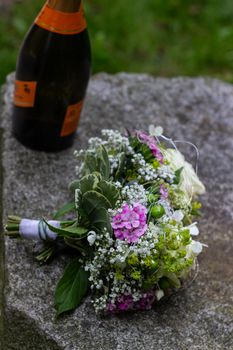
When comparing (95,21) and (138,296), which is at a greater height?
(138,296)

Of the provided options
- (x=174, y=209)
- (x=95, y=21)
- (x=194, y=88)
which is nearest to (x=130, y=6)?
(x=95, y=21)

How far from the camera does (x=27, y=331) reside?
A: 156 centimetres

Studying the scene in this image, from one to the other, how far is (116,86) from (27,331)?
1244mm

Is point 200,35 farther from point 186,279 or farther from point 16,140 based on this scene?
point 186,279

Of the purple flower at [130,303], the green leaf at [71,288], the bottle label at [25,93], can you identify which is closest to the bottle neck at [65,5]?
the bottle label at [25,93]

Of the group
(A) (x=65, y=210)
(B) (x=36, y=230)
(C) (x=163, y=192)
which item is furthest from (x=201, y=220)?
(B) (x=36, y=230)

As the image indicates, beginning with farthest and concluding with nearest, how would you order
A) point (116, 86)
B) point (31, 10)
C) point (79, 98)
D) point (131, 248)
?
1. point (31, 10)
2. point (116, 86)
3. point (79, 98)
4. point (131, 248)

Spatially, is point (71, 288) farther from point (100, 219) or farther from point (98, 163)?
point (98, 163)

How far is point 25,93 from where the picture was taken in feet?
6.43

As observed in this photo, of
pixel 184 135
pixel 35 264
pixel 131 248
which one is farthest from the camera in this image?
pixel 184 135

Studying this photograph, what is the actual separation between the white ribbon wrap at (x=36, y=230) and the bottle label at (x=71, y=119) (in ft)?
1.49

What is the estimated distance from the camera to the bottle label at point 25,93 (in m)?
1.94

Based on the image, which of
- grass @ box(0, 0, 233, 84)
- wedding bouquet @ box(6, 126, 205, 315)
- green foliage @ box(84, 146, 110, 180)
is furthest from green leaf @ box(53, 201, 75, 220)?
grass @ box(0, 0, 233, 84)

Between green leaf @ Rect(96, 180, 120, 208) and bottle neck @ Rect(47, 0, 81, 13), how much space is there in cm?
58
